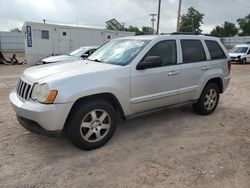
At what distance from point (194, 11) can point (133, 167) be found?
2352 inches

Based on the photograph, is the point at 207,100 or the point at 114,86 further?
Answer: the point at 207,100

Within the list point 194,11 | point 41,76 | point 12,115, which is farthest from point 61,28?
point 194,11

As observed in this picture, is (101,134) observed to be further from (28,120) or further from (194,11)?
(194,11)

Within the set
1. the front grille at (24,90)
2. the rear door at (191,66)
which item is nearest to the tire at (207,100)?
the rear door at (191,66)

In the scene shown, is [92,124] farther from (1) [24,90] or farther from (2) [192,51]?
(2) [192,51]

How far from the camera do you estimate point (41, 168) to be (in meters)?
3.46

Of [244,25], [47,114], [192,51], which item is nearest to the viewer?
[47,114]

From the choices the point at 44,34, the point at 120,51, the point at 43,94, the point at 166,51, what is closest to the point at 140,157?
the point at 43,94

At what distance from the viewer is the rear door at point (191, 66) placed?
201 inches

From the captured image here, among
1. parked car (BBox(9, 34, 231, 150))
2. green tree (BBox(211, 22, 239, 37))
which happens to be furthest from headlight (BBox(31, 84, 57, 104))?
green tree (BBox(211, 22, 239, 37))

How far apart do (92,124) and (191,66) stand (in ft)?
8.03

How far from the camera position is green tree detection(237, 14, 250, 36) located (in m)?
71.3

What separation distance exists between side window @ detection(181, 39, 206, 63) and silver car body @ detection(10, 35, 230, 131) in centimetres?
9

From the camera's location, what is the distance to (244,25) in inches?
2862
